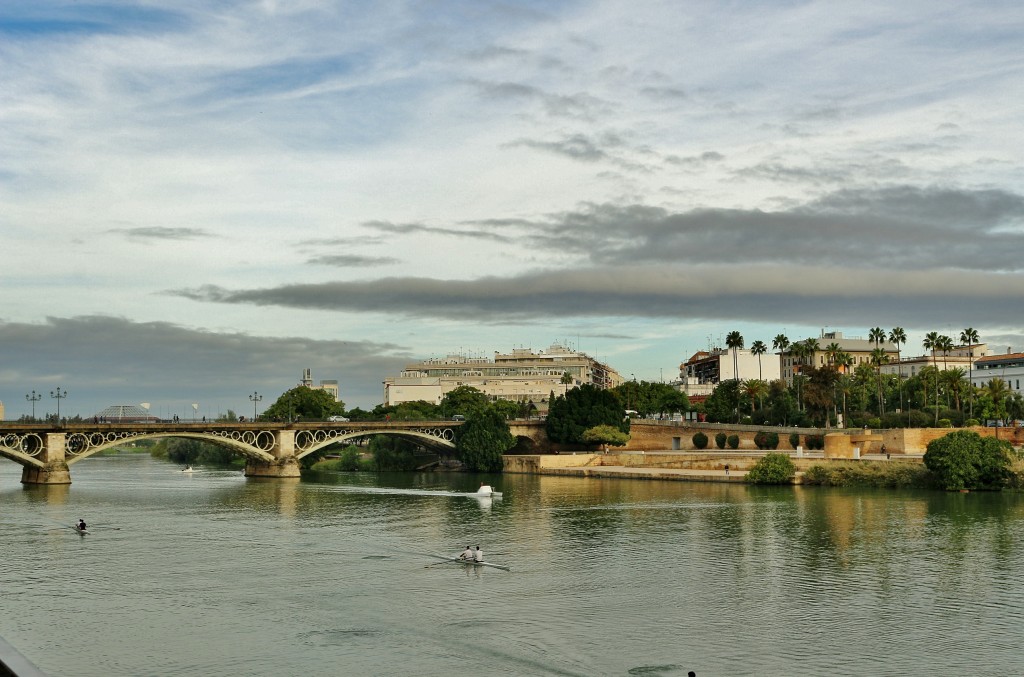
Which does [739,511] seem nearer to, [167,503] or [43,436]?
[167,503]

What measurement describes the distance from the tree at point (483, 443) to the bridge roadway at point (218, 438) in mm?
2473

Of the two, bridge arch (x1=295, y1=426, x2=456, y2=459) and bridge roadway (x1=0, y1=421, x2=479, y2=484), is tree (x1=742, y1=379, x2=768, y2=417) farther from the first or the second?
bridge arch (x1=295, y1=426, x2=456, y2=459)

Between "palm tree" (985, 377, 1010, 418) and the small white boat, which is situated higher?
"palm tree" (985, 377, 1010, 418)

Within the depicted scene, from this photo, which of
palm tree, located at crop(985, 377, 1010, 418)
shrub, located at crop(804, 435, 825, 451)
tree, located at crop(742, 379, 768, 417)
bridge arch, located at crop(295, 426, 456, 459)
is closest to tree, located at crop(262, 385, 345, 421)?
bridge arch, located at crop(295, 426, 456, 459)

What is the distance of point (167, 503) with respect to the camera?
84.2 meters

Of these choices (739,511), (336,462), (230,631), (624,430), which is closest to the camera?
(230,631)

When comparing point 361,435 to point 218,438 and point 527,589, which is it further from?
point 527,589

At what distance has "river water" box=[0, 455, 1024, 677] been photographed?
34.1m

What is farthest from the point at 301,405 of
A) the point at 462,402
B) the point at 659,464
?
the point at 659,464

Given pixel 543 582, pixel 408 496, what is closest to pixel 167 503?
pixel 408 496

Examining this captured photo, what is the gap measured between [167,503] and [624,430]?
5768 cm

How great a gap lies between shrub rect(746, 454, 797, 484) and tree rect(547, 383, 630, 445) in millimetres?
30993

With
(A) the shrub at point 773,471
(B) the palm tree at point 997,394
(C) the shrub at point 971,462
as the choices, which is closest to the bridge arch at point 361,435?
(A) the shrub at point 773,471

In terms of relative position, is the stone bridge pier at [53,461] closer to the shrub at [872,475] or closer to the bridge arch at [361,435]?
the bridge arch at [361,435]
